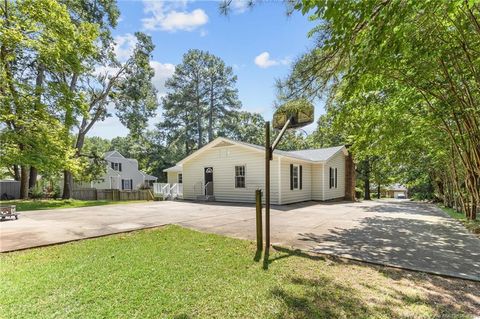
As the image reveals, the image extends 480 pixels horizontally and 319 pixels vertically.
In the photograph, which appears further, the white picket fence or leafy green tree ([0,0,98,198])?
the white picket fence

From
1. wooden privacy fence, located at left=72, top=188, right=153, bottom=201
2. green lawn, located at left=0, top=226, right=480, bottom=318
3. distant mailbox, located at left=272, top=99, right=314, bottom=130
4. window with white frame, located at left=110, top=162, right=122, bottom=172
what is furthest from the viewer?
window with white frame, located at left=110, top=162, right=122, bottom=172

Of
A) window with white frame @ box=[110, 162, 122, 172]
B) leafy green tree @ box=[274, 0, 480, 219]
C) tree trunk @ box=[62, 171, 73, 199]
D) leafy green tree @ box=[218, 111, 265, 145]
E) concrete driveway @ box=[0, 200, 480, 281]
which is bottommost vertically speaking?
concrete driveway @ box=[0, 200, 480, 281]

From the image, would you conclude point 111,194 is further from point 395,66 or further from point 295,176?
point 395,66

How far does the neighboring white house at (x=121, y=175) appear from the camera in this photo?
32.4m

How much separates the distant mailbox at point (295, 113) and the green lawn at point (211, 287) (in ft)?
8.39

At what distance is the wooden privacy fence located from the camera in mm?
19261

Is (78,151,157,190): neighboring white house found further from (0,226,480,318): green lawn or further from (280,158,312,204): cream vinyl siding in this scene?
(0,226,480,318): green lawn

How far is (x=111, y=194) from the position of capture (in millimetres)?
19969

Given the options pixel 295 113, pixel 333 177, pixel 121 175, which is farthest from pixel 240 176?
pixel 121 175

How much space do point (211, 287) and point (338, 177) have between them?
53.5ft

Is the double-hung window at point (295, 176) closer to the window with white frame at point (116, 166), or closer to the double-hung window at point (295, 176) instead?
the double-hung window at point (295, 176)

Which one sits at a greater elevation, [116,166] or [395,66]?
[395,66]

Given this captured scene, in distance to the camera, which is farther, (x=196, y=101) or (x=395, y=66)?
(x=196, y=101)

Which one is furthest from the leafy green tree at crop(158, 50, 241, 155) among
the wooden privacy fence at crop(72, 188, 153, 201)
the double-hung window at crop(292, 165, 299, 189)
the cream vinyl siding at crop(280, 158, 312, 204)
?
the double-hung window at crop(292, 165, 299, 189)
